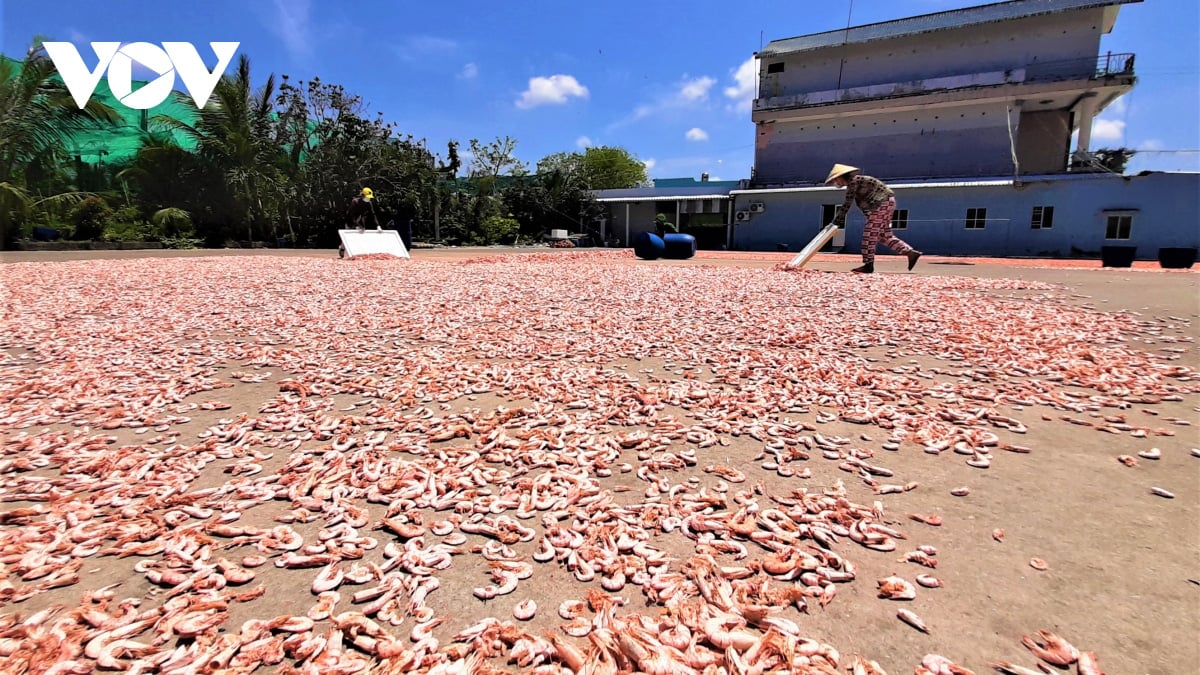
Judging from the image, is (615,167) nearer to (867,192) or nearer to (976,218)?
(976,218)

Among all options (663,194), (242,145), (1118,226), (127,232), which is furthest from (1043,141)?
(127,232)

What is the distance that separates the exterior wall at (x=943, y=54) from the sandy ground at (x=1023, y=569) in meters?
25.6

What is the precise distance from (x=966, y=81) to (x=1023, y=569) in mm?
26107

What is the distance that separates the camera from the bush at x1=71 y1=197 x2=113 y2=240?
648 inches

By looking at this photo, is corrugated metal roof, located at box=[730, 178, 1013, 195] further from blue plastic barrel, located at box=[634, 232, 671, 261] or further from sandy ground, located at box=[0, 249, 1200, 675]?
sandy ground, located at box=[0, 249, 1200, 675]

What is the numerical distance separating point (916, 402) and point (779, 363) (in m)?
0.93

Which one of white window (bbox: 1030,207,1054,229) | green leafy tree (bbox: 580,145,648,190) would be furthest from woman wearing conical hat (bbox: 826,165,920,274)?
green leafy tree (bbox: 580,145,648,190)

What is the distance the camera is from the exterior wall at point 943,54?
20.4 meters

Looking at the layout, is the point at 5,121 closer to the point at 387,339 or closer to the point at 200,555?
the point at 387,339

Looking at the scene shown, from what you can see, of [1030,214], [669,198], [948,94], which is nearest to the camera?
[1030,214]

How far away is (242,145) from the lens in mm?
18422

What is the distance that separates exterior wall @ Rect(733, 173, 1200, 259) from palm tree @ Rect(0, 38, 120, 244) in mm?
24138

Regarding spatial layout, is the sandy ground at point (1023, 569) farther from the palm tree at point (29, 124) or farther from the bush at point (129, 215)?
the bush at point (129, 215)

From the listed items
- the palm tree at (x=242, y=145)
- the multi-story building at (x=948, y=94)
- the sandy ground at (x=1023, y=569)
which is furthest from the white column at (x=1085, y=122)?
the palm tree at (x=242, y=145)
